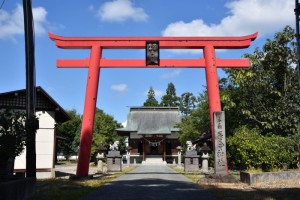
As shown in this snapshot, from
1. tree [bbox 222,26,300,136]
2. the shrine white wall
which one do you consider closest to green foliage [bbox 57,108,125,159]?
the shrine white wall

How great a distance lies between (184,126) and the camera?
3544 centimetres

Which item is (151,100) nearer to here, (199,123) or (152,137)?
(152,137)

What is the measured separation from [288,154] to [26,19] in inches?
476

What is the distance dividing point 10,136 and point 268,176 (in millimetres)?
9366

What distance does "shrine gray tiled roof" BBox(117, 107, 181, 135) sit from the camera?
4562 cm

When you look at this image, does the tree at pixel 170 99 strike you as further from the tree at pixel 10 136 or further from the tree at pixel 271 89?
the tree at pixel 10 136

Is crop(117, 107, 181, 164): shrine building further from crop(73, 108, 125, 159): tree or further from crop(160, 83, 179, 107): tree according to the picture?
crop(160, 83, 179, 107): tree

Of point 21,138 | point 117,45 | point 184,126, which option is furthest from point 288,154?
point 184,126

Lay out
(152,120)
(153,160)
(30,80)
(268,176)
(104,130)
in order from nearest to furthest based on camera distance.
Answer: (30,80)
(268,176)
(104,130)
(153,160)
(152,120)

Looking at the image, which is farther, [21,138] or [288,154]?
[288,154]

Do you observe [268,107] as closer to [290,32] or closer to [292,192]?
[290,32]

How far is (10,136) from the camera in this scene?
869 centimetres

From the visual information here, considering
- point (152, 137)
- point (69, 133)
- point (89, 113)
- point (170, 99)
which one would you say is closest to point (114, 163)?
point (89, 113)

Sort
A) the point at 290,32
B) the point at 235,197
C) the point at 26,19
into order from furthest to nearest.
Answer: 1. the point at 290,32
2. the point at 26,19
3. the point at 235,197
